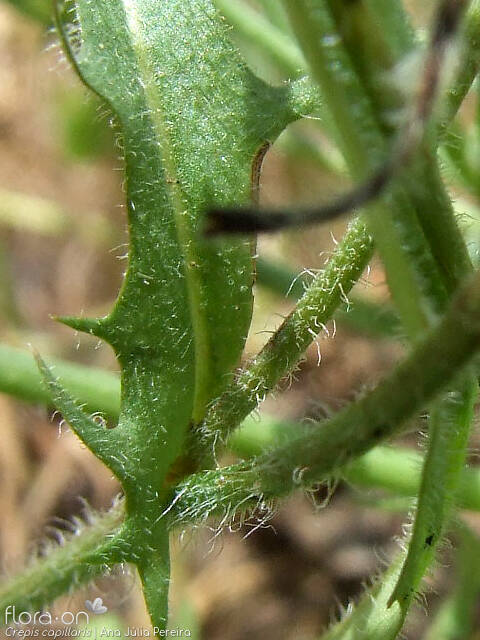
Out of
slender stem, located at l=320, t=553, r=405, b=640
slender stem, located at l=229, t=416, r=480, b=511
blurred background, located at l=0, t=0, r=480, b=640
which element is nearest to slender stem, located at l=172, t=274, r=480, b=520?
slender stem, located at l=320, t=553, r=405, b=640

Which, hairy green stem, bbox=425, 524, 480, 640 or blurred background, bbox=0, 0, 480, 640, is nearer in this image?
hairy green stem, bbox=425, 524, 480, 640

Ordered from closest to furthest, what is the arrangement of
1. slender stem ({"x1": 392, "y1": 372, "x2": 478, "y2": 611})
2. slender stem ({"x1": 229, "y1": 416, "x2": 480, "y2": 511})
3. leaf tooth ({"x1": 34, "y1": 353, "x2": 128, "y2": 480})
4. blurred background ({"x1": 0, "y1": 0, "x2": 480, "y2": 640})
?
slender stem ({"x1": 392, "y1": 372, "x2": 478, "y2": 611}) < leaf tooth ({"x1": 34, "y1": 353, "x2": 128, "y2": 480}) < slender stem ({"x1": 229, "y1": 416, "x2": 480, "y2": 511}) < blurred background ({"x1": 0, "y1": 0, "x2": 480, "y2": 640})

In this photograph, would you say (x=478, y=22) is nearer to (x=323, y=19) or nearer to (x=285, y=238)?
(x=323, y=19)

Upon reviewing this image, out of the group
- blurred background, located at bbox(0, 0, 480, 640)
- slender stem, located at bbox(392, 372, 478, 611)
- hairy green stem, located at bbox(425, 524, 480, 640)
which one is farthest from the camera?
blurred background, located at bbox(0, 0, 480, 640)

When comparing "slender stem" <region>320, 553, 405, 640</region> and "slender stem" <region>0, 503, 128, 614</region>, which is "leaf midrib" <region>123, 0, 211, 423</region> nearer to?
"slender stem" <region>0, 503, 128, 614</region>

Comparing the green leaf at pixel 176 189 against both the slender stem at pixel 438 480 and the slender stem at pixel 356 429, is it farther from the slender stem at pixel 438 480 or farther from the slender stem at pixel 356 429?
the slender stem at pixel 438 480

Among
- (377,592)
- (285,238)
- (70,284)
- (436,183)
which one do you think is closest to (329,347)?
(285,238)

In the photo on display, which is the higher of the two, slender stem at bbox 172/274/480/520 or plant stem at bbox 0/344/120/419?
slender stem at bbox 172/274/480/520

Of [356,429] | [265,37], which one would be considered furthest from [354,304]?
[356,429]

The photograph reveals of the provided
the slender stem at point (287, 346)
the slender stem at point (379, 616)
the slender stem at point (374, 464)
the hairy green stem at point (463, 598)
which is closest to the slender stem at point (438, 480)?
the slender stem at point (379, 616)
